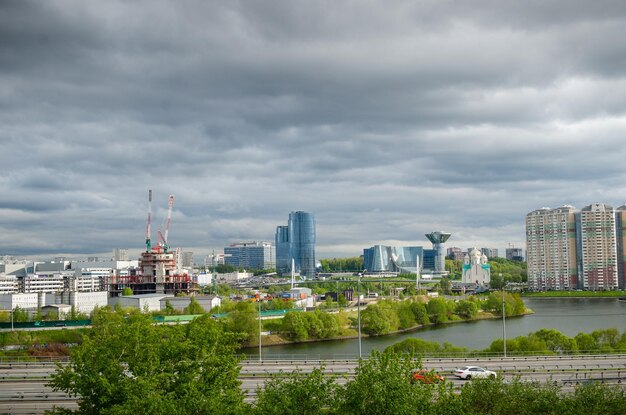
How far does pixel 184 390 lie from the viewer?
8578mm

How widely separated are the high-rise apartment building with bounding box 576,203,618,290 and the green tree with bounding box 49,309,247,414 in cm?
6574

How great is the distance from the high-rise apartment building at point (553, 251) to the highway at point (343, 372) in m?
56.5

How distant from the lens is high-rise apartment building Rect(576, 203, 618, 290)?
66.9 metres

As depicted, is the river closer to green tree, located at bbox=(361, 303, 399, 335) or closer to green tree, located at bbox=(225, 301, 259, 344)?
green tree, located at bbox=(361, 303, 399, 335)

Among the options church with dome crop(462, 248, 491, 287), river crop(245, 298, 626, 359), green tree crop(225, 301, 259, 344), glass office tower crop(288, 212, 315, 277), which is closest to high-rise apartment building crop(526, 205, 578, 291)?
church with dome crop(462, 248, 491, 287)

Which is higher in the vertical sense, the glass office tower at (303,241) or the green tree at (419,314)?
the glass office tower at (303,241)

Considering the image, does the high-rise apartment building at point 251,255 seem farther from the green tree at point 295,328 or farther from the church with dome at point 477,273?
the green tree at point 295,328

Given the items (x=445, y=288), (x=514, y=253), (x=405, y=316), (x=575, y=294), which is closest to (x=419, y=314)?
(x=405, y=316)

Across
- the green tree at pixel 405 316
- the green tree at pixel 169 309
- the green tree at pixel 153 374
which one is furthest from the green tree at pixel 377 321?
the green tree at pixel 153 374

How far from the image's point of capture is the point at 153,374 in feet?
28.5

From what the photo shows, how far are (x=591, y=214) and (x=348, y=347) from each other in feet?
174

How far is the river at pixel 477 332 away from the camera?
25734 mm

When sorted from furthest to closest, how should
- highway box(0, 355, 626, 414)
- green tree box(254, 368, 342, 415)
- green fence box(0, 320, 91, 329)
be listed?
1. green fence box(0, 320, 91, 329)
2. highway box(0, 355, 626, 414)
3. green tree box(254, 368, 342, 415)

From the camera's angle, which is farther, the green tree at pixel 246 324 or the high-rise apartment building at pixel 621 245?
the high-rise apartment building at pixel 621 245
